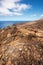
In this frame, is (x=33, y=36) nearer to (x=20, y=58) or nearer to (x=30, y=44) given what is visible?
(x=30, y=44)

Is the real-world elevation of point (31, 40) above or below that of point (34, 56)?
above

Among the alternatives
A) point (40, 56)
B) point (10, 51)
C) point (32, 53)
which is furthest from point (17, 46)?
point (40, 56)

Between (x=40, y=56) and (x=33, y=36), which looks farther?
(x=33, y=36)

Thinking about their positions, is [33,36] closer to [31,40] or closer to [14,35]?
[31,40]


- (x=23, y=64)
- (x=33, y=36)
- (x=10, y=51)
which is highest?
(x=33, y=36)

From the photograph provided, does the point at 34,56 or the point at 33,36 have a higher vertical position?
the point at 33,36

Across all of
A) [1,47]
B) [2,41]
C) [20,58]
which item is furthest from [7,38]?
[20,58]

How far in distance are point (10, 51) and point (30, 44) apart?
2.16m

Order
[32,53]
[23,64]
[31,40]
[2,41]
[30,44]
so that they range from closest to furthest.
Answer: [23,64] → [32,53] → [30,44] → [31,40] → [2,41]

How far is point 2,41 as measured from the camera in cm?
1475

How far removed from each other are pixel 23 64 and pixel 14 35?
4.77 metres

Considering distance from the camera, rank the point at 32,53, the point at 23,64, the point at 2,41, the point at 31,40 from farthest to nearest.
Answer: the point at 2,41, the point at 31,40, the point at 32,53, the point at 23,64

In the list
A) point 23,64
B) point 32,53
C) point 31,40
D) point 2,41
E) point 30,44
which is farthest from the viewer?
point 2,41

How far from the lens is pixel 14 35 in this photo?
585 inches
